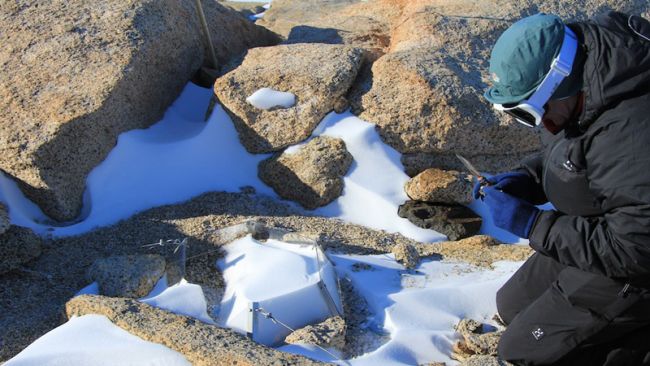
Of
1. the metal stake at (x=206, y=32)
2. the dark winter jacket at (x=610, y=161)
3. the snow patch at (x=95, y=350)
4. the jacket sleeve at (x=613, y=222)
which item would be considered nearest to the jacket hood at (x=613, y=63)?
the dark winter jacket at (x=610, y=161)

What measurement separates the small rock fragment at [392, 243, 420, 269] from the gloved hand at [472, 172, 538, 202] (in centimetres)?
84

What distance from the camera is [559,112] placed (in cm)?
267

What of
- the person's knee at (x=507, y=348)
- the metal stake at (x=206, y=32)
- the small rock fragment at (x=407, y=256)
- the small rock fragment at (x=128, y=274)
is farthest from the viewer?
the metal stake at (x=206, y=32)

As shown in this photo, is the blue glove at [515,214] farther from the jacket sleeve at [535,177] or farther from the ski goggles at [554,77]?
the jacket sleeve at [535,177]

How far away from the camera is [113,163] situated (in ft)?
16.6

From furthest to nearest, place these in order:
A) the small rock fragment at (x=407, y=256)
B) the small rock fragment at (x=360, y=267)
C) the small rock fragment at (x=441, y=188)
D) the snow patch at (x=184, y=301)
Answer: the small rock fragment at (x=441, y=188), the small rock fragment at (x=407, y=256), the small rock fragment at (x=360, y=267), the snow patch at (x=184, y=301)

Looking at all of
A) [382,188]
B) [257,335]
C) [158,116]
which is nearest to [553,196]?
[257,335]

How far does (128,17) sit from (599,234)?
4.57 m

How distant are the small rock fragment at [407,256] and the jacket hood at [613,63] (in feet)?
5.59

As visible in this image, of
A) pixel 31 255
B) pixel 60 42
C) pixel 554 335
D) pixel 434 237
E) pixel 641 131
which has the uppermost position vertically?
pixel 641 131

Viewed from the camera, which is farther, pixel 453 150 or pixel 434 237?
pixel 453 150

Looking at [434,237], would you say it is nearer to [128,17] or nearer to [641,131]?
[641,131]

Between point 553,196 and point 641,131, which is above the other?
point 641,131

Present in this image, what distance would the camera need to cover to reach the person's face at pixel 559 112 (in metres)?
2.63
